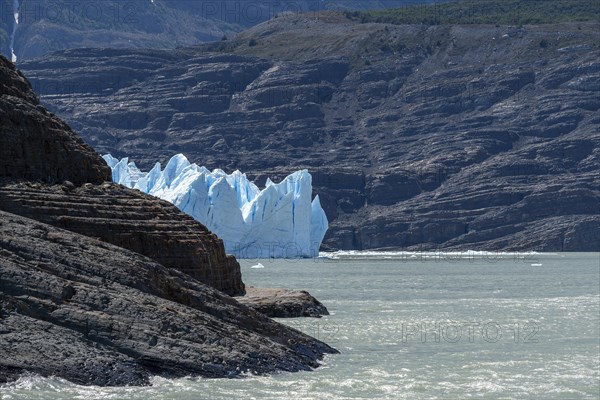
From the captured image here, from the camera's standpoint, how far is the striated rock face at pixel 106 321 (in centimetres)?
2800

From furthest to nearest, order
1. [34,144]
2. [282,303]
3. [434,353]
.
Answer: [282,303] < [434,353] < [34,144]

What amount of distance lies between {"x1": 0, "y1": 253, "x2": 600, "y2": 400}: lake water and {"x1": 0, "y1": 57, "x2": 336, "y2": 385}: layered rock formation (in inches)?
25.8

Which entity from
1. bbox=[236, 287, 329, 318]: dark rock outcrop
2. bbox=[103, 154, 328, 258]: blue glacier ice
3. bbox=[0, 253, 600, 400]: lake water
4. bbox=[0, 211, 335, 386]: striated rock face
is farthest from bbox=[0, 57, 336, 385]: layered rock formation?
bbox=[103, 154, 328, 258]: blue glacier ice

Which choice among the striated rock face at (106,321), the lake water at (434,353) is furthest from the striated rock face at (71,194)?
the lake water at (434,353)

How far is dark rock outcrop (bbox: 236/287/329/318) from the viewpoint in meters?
49.2

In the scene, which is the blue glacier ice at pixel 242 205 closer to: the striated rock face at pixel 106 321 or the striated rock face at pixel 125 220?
the striated rock face at pixel 125 220

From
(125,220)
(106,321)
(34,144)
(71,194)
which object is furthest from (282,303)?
(106,321)

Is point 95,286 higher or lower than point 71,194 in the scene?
lower

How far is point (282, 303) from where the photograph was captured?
167ft

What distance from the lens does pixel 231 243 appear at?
134 m

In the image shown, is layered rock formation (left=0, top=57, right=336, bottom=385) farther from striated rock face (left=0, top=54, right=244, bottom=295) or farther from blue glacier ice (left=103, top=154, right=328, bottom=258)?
blue glacier ice (left=103, top=154, right=328, bottom=258)

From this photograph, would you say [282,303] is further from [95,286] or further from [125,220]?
[95,286]

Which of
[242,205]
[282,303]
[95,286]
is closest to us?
[95,286]

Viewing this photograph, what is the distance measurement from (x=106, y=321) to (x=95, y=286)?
1.49 metres
